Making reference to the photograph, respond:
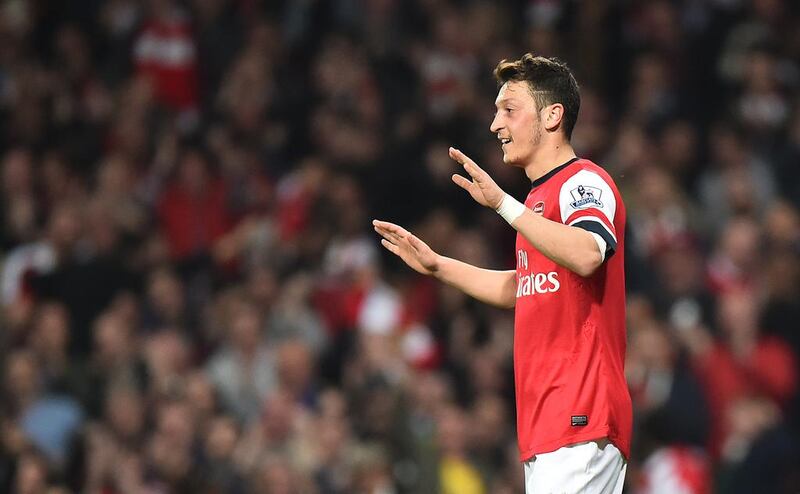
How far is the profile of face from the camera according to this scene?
5121 mm

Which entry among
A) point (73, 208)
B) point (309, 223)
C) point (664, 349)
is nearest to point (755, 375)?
point (664, 349)

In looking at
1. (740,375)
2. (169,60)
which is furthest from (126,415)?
(169,60)

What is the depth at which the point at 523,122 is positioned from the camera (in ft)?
16.8

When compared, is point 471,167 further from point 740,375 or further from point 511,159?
point 740,375

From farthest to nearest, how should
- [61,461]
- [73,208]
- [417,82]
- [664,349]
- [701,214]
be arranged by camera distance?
[417,82] < [701,214] < [73,208] < [664,349] < [61,461]

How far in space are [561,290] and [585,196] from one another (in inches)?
12.9

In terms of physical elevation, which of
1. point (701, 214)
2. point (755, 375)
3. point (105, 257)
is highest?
point (701, 214)

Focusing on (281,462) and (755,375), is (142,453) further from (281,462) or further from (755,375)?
(755,375)

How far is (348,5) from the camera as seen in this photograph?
46.7 ft

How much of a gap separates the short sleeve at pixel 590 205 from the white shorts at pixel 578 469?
2.13ft

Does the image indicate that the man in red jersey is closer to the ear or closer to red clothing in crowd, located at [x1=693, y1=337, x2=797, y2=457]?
the ear

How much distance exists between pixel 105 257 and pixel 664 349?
13.6ft

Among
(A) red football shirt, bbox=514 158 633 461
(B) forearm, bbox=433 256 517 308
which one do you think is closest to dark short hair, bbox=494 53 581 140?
(A) red football shirt, bbox=514 158 633 461

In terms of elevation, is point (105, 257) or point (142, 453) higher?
point (105, 257)
